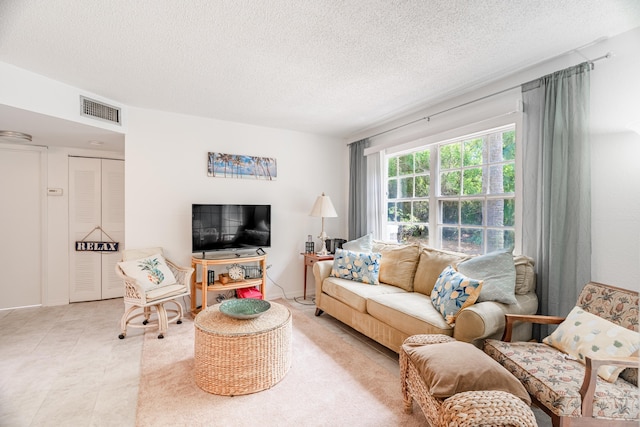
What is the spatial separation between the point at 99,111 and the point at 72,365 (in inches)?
93.0

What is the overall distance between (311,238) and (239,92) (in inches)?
90.3

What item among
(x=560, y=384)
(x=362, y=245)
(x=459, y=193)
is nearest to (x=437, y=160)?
(x=459, y=193)

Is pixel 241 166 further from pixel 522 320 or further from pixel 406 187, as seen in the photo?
pixel 522 320

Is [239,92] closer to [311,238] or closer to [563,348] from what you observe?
[311,238]

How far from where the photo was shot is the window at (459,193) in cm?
267

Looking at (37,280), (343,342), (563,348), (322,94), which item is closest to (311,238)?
(343,342)

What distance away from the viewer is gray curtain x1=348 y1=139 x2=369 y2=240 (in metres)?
4.18

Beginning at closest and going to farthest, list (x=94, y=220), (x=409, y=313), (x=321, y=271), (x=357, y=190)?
(x=409, y=313)
(x=321, y=271)
(x=94, y=220)
(x=357, y=190)

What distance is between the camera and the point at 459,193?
120 inches

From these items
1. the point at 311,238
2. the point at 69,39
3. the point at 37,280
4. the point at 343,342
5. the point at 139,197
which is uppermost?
the point at 69,39

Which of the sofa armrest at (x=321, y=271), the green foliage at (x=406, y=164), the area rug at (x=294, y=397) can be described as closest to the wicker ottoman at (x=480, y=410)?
the area rug at (x=294, y=397)

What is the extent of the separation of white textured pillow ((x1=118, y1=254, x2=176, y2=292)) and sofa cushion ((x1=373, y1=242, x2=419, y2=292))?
233 centimetres

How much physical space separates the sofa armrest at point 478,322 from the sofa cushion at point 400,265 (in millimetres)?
995

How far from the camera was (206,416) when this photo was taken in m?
1.75
